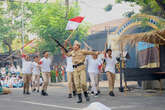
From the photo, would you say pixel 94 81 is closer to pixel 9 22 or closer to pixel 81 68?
pixel 81 68

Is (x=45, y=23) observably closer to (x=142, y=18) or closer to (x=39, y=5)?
(x=39, y=5)

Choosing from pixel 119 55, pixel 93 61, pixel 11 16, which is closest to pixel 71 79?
pixel 93 61

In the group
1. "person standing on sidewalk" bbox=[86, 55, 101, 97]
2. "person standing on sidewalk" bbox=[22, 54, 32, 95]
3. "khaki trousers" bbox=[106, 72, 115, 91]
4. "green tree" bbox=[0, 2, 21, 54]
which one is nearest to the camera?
"khaki trousers" bbox=[106, 72, 115, 91]

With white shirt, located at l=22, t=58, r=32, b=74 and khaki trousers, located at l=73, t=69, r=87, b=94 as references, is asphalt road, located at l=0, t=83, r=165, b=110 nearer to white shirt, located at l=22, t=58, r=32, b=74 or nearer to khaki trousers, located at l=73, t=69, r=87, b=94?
khaki trousers, located at l=73, t=69, r=87, b=94

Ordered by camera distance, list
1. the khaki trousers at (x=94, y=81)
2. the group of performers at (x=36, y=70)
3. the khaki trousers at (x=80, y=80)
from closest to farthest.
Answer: the khaki trousers at (x=80, y=80)
the khaki trousers at (x=94, y=81)
the group of performers at (x=36, y=70)

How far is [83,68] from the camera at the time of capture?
11141 mm

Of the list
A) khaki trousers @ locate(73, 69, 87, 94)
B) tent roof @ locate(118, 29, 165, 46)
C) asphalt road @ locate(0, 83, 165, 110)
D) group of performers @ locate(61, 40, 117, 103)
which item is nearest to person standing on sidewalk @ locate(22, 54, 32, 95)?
group of performers @ locate(61, 40, 117, 103)

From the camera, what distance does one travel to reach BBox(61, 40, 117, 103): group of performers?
11086mm

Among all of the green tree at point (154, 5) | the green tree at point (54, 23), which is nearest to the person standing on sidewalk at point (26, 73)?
the green tree at point (154, 5)

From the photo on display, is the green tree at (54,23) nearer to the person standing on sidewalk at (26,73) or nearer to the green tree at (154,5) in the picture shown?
Result: the green tree at (154,5)

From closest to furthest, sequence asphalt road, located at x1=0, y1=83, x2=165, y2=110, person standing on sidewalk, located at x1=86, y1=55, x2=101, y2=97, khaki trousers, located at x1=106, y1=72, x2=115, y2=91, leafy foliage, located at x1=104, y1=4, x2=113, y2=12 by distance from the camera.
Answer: asphalt road, located at x1=0, y1=83, x2=165, y2=110
khaki trousers, located at x1=106, y1=72, x2=115, y2=91
person standing on sidewalk, located at x1=86, y1=55, x2=101, y2=97
leafy foliage, located at x1=104, y1=4, x2=113, y2=12

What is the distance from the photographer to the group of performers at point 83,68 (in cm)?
1109

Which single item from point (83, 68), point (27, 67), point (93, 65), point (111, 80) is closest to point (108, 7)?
point (27, 67)

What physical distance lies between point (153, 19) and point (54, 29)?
17.0m
